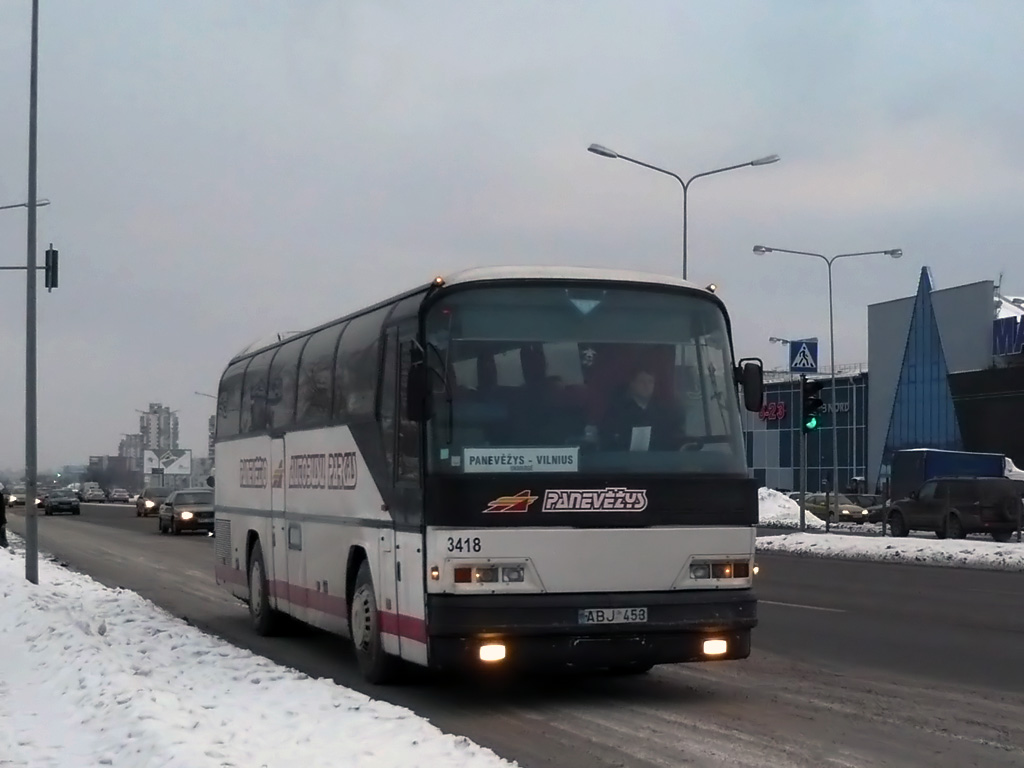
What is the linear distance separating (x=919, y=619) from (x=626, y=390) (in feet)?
25.7

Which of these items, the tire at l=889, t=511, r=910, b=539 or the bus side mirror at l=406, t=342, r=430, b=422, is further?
the tire at l=889, t=511, r=910, b=539

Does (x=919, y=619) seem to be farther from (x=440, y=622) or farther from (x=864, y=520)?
(x=864, y=520)

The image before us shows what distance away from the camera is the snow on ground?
7750 mm

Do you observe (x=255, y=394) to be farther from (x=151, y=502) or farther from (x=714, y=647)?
(x=151, y=502)

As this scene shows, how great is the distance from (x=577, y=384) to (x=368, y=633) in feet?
9.19

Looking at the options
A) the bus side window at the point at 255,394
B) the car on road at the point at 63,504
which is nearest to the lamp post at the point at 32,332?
the bus side window at the point at 255,394

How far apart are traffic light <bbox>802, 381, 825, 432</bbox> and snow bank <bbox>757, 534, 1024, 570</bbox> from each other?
278cm

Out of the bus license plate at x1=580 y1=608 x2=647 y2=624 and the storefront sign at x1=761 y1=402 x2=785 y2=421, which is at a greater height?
the storefront sign at x1=761 y1=402 x2=785 y2=421

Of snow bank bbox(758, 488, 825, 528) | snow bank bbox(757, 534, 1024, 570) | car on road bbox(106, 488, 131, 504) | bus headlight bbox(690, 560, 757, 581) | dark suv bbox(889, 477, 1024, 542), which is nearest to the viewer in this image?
bus headlight bbox(690, 560, 757, 581)

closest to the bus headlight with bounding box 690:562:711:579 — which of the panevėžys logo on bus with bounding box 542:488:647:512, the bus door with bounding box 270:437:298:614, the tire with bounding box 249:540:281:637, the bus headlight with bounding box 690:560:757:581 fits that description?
the bus headlight with bounding box 690:560:757:581

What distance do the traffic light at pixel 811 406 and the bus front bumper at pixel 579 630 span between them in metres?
22.9

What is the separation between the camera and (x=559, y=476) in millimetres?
10250

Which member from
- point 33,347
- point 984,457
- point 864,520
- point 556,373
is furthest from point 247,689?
point 864,520

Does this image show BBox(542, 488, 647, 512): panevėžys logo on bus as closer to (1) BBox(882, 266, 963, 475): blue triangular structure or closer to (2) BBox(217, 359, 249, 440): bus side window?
(2) BBox(217, 359, 249, 440): bus side window
